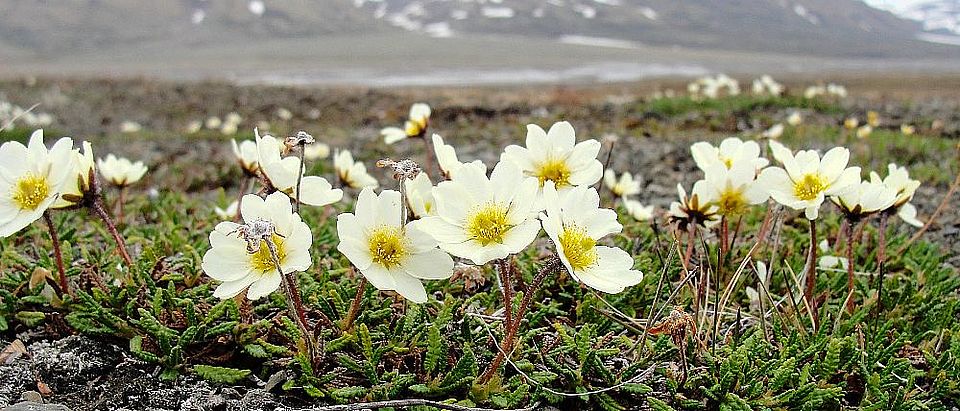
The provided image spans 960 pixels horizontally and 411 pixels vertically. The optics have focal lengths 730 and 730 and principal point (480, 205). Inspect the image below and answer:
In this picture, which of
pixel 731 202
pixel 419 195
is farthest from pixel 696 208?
pixel 419 195

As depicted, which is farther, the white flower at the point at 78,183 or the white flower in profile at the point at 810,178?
the white flower in profile at the point at 810,178

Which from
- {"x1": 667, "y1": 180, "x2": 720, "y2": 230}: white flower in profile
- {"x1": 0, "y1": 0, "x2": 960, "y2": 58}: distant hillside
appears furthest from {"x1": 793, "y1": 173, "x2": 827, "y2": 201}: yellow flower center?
{"x1": 0, "y1": 0, "x2": 960, "y2": 58}: distant hillside

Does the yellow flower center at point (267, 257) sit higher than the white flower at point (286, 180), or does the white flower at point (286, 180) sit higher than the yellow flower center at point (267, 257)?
the white flower at point (286, 180)

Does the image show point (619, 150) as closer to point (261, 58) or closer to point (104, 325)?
point (104, 325)

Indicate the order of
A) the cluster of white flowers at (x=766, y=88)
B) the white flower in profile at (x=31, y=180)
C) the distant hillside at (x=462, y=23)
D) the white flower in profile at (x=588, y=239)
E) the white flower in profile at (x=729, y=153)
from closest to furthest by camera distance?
the white flower in profile at (x=588, y=239) → the white flower in profile at (x=31, y=180) → the white flower in profile at (x=729, y=153) → the cluster of white flowers at (x=766, y=88) → the distant hillside at (x=462, y=23)

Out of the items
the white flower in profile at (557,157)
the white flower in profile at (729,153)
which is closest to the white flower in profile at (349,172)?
the white flower in profile at (557,157)

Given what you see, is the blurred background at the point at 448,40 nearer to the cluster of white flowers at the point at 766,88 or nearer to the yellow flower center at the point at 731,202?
the cluster of white flowers at the point at 766,88

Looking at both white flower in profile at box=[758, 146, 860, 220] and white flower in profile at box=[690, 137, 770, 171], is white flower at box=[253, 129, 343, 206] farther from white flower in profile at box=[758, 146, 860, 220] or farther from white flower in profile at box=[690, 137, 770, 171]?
white flower in profile at box=[758, 146, 860, 220]

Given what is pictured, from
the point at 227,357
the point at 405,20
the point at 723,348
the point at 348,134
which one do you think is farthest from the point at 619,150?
the point at 405,20
